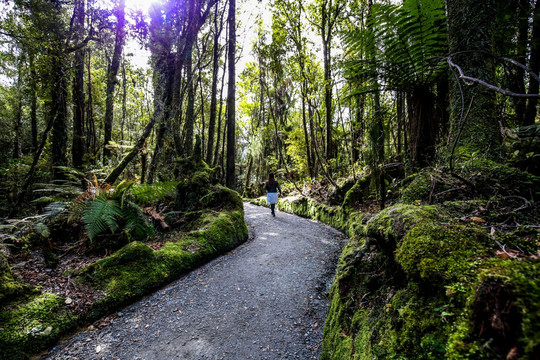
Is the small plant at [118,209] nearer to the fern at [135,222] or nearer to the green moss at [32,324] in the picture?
the fern at [135,222]

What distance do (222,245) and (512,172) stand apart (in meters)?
4.54

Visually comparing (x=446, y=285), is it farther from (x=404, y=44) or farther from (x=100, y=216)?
(x=100, y=216)

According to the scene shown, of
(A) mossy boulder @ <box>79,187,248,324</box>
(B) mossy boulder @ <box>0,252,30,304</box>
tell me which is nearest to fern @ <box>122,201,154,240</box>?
(A) mossy boulder @ <box>79,187,248,324</box>

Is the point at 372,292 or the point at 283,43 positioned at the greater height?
the point at 283,43

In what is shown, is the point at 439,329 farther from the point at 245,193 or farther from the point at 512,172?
the point at 245,193

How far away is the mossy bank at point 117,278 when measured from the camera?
2.38 metres

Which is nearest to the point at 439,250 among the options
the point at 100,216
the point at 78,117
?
the point at 100,216

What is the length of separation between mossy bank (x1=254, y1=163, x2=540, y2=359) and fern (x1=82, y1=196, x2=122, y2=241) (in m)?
3.92

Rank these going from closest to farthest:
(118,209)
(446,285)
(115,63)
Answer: (446,285) < (118,209) < (115,63)

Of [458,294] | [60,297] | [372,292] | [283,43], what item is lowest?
[60,297]

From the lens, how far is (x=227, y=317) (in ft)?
9.59

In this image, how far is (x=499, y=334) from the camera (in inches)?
30.1

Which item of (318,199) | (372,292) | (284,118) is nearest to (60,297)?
(372,292)

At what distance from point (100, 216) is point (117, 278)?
1.36 m
